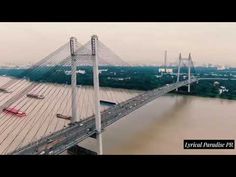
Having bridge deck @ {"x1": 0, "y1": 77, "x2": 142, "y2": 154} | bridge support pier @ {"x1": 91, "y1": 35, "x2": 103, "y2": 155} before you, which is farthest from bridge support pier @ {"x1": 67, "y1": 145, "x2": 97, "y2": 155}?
bridge deck @ {"x1": 0, "y1": 77, "x2": 142, "y2": 154}

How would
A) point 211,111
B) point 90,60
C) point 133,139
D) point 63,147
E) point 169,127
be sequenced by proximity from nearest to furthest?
point 63,147, point 90,60, point 133,139, point 169,127, point 211,111

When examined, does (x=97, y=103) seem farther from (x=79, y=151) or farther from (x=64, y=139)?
(x=64, y=139)

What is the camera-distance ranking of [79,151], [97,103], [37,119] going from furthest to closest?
[37,119] → [97,103] → [79,151]

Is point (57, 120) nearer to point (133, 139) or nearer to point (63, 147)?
point (133, 139)

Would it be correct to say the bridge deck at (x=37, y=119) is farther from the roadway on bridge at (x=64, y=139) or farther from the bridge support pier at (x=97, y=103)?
the bridge support pier at (x=97, y=103)

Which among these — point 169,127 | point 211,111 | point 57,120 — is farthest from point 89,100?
point 211,111

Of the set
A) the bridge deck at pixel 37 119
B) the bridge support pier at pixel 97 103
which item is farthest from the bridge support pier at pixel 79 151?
the bridge deck at pixel 37 119

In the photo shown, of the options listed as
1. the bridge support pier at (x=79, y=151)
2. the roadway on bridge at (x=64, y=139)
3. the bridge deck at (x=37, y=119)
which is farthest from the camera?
the bridge deck at (x=37, y=119)

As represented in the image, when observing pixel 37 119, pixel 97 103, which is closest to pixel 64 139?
pixel 97 103

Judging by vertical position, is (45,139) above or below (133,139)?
above

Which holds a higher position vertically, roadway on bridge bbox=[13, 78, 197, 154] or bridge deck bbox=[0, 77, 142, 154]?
roadway on bridge bbox=[13, 78, 197, 154]

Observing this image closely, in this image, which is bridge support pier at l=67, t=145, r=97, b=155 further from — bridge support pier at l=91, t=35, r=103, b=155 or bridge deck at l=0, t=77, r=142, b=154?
bridge deck at l=0, t=77, r=142, b=154
